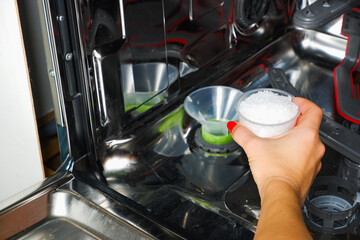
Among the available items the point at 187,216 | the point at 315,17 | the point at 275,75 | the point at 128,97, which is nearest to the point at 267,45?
the point at 275,75

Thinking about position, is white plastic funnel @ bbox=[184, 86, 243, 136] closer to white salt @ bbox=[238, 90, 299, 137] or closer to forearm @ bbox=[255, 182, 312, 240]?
white salt @ bbox=[238, 90, 299, 137]

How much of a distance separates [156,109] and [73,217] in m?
0.30

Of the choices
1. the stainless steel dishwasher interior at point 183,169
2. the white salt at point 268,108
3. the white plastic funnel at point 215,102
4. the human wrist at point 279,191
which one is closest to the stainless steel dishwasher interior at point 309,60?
the stainless steel dishwasher interior at point 183,169

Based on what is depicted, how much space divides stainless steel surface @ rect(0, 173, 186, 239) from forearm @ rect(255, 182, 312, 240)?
0.16 meters

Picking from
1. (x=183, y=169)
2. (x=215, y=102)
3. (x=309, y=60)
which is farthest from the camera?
(x=309, y=60)

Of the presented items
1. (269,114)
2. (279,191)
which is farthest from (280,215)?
(269,114)

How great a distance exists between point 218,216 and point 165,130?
10.0 inches

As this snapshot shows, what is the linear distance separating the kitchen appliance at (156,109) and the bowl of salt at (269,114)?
184 mm

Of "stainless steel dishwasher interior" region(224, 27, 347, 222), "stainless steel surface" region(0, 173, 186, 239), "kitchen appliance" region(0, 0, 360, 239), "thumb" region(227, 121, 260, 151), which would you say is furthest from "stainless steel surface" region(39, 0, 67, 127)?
"stainless steel dishwasher interior" region(224, 27, 347, 222)

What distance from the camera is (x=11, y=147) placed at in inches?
42.3

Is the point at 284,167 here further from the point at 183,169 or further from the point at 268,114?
the point at 183,169

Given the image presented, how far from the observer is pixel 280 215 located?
589 mm

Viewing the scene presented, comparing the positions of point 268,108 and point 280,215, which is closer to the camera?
point 280,215

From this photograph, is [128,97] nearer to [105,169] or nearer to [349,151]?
[105,169]
